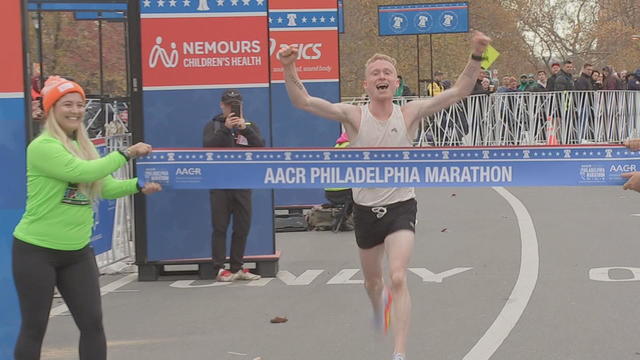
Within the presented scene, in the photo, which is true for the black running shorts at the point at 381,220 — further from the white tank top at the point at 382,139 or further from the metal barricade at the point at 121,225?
the metal barricade at the point at 121,225

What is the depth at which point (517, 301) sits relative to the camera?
33.6 feet

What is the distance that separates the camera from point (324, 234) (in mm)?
16219

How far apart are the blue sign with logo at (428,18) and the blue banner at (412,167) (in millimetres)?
25905

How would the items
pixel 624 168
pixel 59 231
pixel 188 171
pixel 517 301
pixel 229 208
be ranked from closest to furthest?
pixel 59 231 → pixel 624 168 → pixel 188 171 → pixel 517 301 → pixel 229 208

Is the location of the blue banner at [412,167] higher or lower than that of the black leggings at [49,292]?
higher

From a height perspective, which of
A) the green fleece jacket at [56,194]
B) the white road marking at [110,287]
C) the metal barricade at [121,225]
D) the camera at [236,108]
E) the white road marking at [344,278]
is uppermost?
the camera at [236,108]

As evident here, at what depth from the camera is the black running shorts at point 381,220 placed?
305 inches

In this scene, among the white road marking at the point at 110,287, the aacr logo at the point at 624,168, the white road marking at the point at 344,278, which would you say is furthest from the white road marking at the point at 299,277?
the aacr logo at the point at 624,168

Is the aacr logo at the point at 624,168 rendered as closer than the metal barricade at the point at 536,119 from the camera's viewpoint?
Yes

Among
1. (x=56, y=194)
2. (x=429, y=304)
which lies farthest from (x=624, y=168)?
(x=56, y=194)

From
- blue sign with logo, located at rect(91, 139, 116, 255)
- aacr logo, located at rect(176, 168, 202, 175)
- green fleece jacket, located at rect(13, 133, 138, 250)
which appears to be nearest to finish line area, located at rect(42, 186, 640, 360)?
blue sign with logo, located at rect(91, 139, 116, 255)

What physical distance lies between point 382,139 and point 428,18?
26.3 meters

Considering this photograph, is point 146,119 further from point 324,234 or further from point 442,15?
point 442,15

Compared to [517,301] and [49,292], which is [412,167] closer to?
[49,292]
